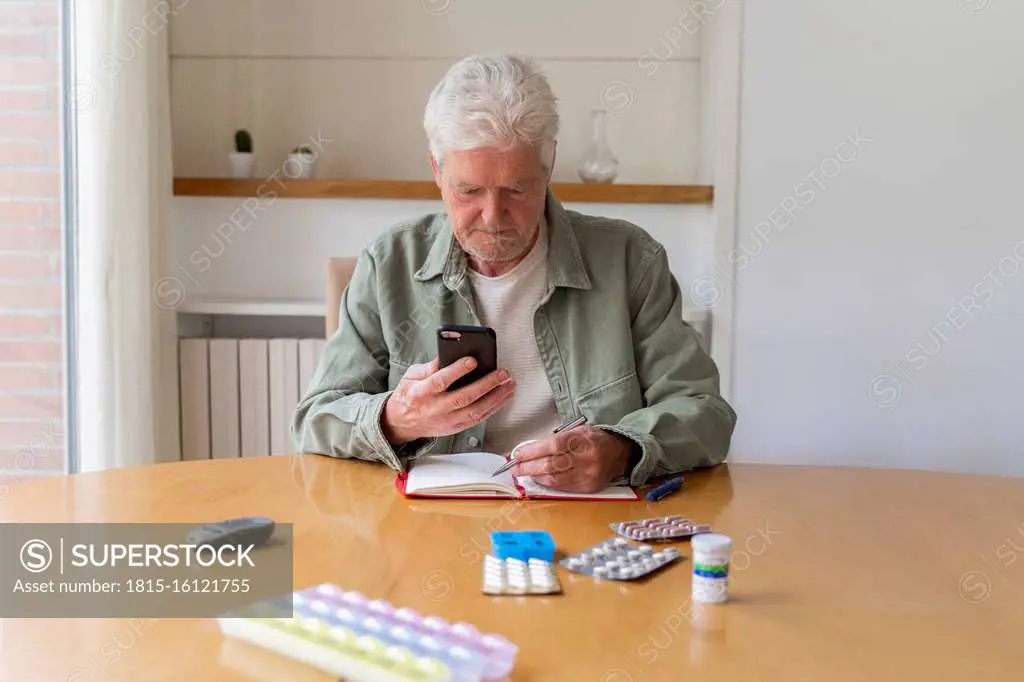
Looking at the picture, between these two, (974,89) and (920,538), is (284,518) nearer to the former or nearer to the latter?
(920,538)

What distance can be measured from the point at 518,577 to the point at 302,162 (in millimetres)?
2042

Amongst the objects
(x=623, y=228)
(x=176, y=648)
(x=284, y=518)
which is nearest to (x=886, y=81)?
(x=623, y=228)

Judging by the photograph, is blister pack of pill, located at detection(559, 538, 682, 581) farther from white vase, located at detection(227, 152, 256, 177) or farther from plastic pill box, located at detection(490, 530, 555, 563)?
white vase, located at detection(227, 152, 256, 177)

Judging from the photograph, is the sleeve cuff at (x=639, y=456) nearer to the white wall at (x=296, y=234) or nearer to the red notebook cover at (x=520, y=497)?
the red notebook cover at (x=520, y=497)

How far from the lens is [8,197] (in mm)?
2621

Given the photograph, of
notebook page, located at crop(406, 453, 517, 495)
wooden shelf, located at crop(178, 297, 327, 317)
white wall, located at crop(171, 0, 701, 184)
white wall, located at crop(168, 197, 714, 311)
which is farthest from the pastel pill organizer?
white wall, located at crop(171, 0, 701, 184)

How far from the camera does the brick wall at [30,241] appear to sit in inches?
102

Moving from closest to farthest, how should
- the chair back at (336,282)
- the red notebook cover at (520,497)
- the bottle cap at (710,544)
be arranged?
the bottle cap at (710,544) → the red notebook cover at (520,497) → the chair back at (336,282)

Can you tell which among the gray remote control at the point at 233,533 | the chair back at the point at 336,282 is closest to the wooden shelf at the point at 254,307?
the chair back at the point at 336,282

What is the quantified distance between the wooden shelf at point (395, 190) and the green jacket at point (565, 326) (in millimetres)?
963

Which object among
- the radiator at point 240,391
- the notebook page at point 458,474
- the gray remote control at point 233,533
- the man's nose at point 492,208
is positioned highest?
the man's nose at point 492,208

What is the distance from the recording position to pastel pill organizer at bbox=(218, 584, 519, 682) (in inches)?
32.4

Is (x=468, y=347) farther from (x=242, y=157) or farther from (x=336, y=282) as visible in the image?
(x=242, y=157)

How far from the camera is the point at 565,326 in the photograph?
1787mm
